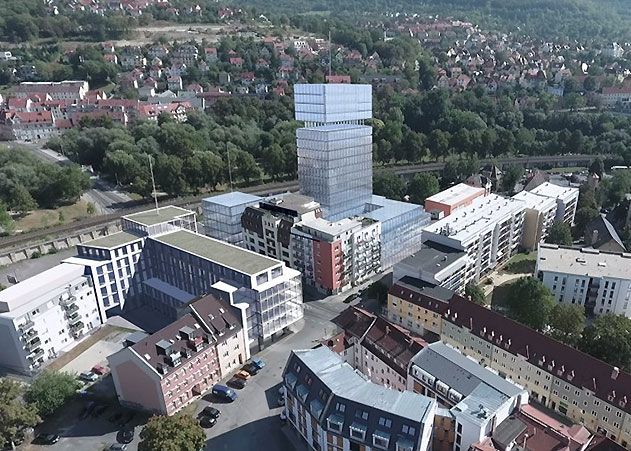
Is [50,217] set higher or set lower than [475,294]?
higher

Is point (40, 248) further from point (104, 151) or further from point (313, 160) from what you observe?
point (313, 160)

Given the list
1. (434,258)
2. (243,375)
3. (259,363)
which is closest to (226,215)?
(259,363)

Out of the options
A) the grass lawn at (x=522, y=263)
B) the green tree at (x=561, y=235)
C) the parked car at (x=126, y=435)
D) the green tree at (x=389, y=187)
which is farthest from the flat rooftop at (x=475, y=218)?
the parked car at (x=126, y=435)

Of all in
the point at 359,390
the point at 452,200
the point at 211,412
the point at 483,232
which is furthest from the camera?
the point at 452,200

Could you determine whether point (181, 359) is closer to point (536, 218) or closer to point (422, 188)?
point (536, 218)

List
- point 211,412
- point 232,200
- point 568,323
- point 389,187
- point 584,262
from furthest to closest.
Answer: point 389,187 < point 232,200 < point 584,262 < point 568,323 < point 211,412

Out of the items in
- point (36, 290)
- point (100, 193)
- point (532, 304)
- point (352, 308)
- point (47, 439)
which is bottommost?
point (47, 439)

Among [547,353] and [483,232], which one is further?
[483,232]
